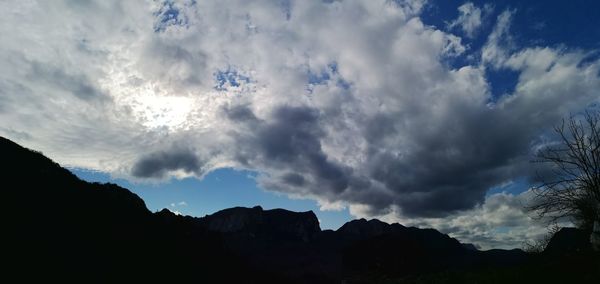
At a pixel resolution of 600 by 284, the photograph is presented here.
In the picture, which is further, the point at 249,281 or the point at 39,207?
the point at 249,281

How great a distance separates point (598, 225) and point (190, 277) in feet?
267

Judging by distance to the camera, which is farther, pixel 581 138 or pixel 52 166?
pixel 52 166

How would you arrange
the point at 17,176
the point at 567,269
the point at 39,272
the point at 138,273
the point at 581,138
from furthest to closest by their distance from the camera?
the point at 138,273
the point at 17,176
the point at 39,272
the point at 581,138
the point at 567,269

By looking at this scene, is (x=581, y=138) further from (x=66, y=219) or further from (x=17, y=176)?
(x=17, y=176)

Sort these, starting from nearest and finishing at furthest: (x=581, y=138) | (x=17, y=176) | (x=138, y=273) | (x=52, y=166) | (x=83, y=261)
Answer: (x=581, y=138), (x=83, y=261), (x=17, y=176), (x=138, y=273), (x=52, y=166)

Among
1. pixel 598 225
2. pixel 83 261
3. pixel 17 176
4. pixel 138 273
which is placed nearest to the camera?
pixel 598 225

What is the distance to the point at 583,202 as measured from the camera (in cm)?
2650

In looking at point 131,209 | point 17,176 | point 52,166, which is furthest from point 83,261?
point 131,209

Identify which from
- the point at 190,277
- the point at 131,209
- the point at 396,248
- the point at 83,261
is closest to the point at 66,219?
the point at 83,261

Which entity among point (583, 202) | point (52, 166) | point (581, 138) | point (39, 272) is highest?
point (52, 166)

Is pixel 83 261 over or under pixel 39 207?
under

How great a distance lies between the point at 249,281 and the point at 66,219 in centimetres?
6707

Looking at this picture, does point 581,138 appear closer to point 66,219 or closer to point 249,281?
point 66,219

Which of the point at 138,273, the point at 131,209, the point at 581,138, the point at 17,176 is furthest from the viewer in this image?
the point at 131,209
